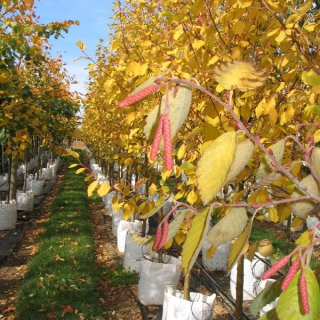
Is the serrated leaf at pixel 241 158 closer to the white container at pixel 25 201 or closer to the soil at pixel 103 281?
the soil at pixel 103 281

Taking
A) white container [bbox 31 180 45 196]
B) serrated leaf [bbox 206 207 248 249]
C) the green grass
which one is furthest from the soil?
serrated leaf [bbox 206 207 248 249]

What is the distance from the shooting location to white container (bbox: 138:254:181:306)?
148 inches

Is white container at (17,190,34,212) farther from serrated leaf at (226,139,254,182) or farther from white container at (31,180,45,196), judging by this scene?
serrated leaf at (226,139,254,182)

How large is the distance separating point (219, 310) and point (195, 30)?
10.1ft

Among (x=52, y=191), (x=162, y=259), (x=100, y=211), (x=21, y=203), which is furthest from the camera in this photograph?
Answer: (x=52, y=191)

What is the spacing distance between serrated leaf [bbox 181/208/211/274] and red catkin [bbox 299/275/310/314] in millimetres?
140

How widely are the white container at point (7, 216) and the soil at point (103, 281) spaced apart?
0.18m

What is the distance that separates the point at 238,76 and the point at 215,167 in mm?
196

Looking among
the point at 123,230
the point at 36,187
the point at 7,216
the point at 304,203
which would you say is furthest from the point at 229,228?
the point at 36,187

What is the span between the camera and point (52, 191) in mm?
12234

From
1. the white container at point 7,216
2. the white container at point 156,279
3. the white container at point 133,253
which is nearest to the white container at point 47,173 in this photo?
the white container at point 7,216

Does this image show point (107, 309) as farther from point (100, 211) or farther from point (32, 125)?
point (100, 211)

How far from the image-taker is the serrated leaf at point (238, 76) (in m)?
0.61

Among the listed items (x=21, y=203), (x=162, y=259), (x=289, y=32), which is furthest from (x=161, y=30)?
(x=21, y=203)
